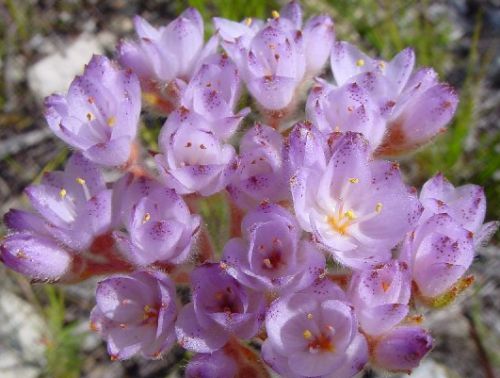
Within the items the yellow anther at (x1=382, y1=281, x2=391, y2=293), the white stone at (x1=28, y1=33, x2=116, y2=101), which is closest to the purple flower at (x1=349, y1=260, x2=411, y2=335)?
the yellow anther at (x1=382, y1=281, x2=391, y2=293)

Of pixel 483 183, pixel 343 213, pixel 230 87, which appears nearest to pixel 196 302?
pixel 343 213

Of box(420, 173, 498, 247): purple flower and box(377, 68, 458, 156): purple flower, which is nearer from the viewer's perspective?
box(420, 173, 498, 247): purple flower

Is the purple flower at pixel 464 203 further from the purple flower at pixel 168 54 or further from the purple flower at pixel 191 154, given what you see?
the purple flower at pixel 168 54

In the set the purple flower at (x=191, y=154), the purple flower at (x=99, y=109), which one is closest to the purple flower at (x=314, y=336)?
the purple flower at (x=191, y=154)

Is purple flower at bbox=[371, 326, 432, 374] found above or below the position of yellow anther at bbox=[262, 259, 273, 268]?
below

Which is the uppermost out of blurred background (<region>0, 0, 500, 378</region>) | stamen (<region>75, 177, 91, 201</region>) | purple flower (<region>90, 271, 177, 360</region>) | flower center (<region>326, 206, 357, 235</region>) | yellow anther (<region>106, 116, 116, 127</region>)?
yellow anther (<region>106, 116, 116, 127</region>)

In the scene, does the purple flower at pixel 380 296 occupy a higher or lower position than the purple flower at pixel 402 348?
higher

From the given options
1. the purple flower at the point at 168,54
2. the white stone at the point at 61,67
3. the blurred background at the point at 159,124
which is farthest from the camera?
the white stone at the point at 61,67

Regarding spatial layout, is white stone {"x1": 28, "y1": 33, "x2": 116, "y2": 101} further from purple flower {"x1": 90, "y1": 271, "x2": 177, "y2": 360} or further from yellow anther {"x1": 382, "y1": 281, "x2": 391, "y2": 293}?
yellow anther {"x1": 382, "y1": 281, "x2": 391, "y2": 293}
